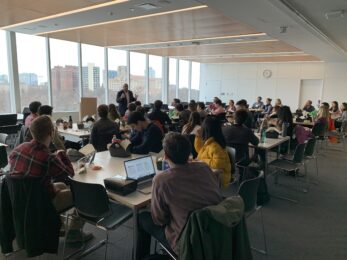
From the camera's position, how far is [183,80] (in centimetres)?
1484

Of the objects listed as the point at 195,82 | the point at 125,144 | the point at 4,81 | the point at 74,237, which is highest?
the point at 195,82

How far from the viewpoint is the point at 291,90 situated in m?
13.5

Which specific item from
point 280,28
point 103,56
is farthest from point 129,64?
point 280,28

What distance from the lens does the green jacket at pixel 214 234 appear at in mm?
1614

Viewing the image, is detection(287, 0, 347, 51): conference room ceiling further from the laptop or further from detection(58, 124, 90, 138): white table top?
detection(58, 124, 90, 138): white table top

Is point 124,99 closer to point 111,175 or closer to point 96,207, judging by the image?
point 111,175

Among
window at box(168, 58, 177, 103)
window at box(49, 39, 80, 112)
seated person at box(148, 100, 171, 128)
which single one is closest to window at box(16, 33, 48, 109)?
window at box(49, 39, 80, 112)

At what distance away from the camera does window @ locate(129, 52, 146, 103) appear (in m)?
11.5

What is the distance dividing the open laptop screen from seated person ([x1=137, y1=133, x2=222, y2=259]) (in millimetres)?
564

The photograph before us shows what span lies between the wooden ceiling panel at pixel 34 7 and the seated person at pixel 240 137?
3.00 m

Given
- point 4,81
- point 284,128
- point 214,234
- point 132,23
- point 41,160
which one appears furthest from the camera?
point 4,81

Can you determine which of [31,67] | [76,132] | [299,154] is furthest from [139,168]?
[31,67]

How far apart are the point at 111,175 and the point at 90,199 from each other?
0.45 m

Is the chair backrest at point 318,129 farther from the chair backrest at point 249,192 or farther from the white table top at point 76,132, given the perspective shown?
the white table top at point 76,132
